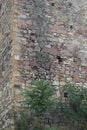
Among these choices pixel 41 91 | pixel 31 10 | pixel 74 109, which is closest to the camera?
pixel 41 91

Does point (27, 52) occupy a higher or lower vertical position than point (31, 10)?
lower

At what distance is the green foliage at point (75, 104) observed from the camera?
26.6ft

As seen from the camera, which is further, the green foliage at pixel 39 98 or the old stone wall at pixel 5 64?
the old stone wall at pixel 5 64

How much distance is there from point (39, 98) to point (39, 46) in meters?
1.52

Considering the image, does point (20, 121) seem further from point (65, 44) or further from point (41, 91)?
point (65, 44)

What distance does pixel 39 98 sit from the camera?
7.64m

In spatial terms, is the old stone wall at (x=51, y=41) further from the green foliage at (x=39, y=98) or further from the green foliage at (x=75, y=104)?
the green foliage at (x=39, y=98)

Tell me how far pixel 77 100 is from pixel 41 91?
0.90 m

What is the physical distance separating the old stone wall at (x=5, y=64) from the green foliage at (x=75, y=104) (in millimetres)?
1139

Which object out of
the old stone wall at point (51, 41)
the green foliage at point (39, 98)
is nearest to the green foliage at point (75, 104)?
the old stone wall at point (51, 41)

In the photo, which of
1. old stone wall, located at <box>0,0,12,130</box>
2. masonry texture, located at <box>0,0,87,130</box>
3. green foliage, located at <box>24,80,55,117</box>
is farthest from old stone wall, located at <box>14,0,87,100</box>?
green foliage, located at <box>24,80,55,117</box>

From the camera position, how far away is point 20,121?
787 cm

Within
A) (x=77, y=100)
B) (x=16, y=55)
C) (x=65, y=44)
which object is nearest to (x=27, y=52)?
(x=16, y=55)

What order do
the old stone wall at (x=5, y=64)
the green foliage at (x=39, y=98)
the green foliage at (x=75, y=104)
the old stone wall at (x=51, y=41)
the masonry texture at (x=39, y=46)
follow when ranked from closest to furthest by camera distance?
the green foliage at (x=39, y=98) < the green foliage at (x=75, y=104) < the old stone wall at (x=5, y=64) < the masonry texture at (x=39, y=46) < the old stone wall at (x=51, y=41)
